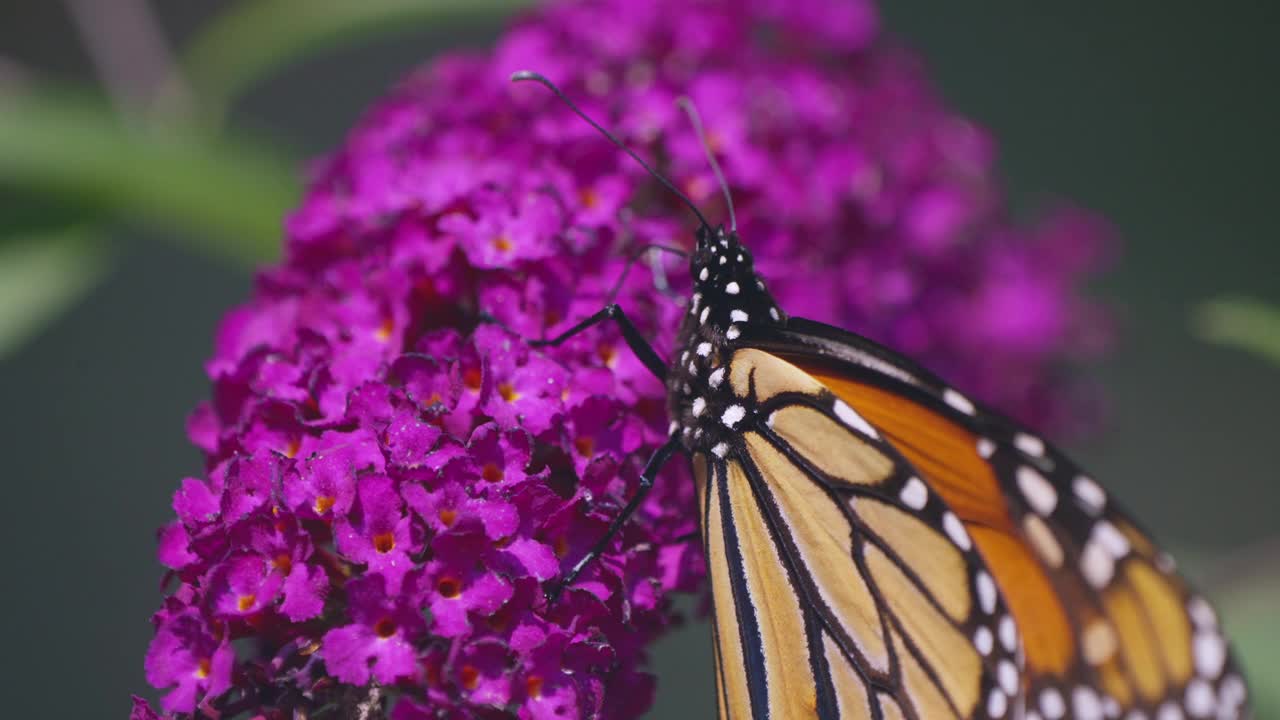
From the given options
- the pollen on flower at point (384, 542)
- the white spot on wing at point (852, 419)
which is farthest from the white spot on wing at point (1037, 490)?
the pollen on flower at point (384, 542)

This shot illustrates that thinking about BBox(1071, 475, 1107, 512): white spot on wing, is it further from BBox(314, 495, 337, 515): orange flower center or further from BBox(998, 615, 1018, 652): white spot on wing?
BBox(314, 495, 337, 515): orange flower center


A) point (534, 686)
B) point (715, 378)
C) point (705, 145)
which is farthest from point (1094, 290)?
point (534, 686)

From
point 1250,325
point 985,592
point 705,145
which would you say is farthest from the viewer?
point 705,145

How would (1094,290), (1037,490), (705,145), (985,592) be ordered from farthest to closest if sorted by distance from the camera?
(1094,290) → (705,145) → (1037,490) → (985,592)

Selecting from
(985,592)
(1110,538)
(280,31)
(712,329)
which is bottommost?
(985,592)

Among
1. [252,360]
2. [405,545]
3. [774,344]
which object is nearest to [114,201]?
[252,360]

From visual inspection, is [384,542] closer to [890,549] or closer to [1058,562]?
[890,549]
